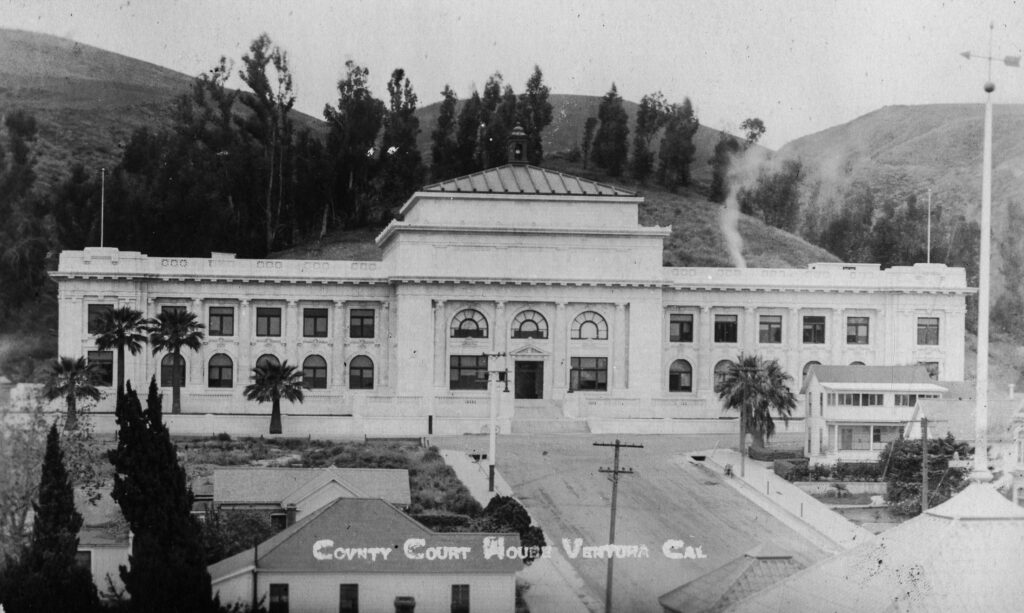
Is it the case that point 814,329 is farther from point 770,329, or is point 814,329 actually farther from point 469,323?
point 469,323

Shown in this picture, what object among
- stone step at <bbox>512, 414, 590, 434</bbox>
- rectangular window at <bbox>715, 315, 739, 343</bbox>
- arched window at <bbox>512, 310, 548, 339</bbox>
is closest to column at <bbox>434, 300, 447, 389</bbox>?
arched window at <bbox>512, 310, 548, 339</bbox>

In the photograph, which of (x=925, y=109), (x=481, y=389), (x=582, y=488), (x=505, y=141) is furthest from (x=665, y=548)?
(x=505, y=141)

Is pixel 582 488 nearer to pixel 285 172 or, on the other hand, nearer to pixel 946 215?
pixel 946 215

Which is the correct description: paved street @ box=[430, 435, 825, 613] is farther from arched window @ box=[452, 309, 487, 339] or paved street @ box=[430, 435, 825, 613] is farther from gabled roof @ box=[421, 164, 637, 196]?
gabled roof @ box=[421, 164, 637, 196]

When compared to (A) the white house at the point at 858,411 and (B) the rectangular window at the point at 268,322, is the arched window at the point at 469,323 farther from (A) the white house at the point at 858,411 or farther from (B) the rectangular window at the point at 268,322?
(A) the white house at the point at 858,411

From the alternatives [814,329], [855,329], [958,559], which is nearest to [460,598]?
[958,559]

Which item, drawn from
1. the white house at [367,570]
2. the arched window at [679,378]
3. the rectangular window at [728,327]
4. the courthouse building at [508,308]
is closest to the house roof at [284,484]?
the white house at [367,570]
